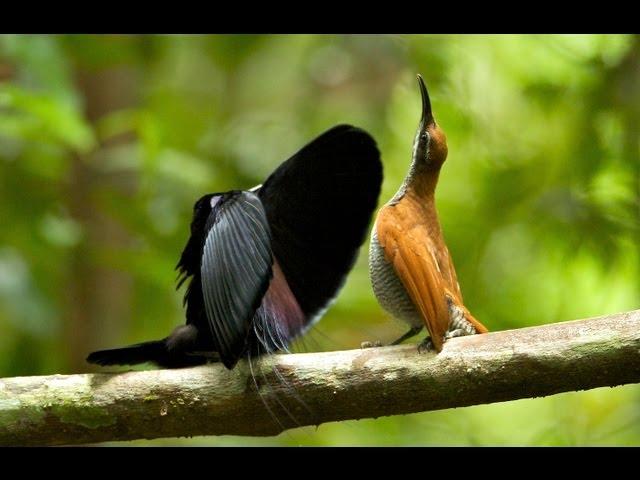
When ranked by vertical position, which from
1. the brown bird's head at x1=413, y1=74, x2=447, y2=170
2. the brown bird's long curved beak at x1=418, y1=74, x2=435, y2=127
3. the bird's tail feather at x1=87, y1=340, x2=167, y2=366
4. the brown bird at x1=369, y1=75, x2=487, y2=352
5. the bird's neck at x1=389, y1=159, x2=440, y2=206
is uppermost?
the brown bird's long curved beak at x1=418, y1=74, x2=435, y2=127

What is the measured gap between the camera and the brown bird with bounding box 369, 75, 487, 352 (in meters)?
2.93

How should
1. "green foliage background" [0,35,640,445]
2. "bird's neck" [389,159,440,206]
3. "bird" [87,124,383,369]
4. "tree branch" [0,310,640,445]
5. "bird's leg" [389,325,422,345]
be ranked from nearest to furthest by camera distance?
"tree branch" [0,310,640,445] → "bird" [87,124,383,369] → "bird's leg" [389,325,422,345] → "bird's neck" [389,159,440,206] → "green foliage background" [0,35,640,445]

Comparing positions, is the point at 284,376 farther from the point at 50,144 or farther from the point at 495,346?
the point at 50,144

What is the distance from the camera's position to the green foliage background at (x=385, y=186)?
4.80 m

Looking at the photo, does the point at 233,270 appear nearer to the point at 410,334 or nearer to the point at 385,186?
the point at 410,334

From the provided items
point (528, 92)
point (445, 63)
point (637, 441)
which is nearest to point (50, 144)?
point (445, 63)

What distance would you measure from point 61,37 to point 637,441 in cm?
424

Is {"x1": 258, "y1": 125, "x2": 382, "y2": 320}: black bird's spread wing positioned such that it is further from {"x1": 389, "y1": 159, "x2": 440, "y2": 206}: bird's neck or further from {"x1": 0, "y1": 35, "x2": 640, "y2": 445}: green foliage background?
{"x1": 0, "y1": 35, "x2": 640, "y2": 445}: green foliage background

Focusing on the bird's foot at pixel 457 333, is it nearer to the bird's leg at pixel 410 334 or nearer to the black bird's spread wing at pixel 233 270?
the bird's leg at pixel 410 334

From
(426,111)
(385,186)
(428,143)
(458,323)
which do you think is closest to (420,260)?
(458,323)

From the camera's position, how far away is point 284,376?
110 inches

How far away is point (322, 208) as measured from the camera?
11.4 feet

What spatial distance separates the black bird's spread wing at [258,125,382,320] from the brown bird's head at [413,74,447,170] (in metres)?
0.19

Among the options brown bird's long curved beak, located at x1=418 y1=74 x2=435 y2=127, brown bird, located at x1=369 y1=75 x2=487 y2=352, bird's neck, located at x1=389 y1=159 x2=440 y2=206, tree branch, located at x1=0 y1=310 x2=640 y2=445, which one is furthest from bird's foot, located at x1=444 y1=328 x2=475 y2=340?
brown bird's long curved beak, located at x1=418 y1=74 x2=435 y2=127
